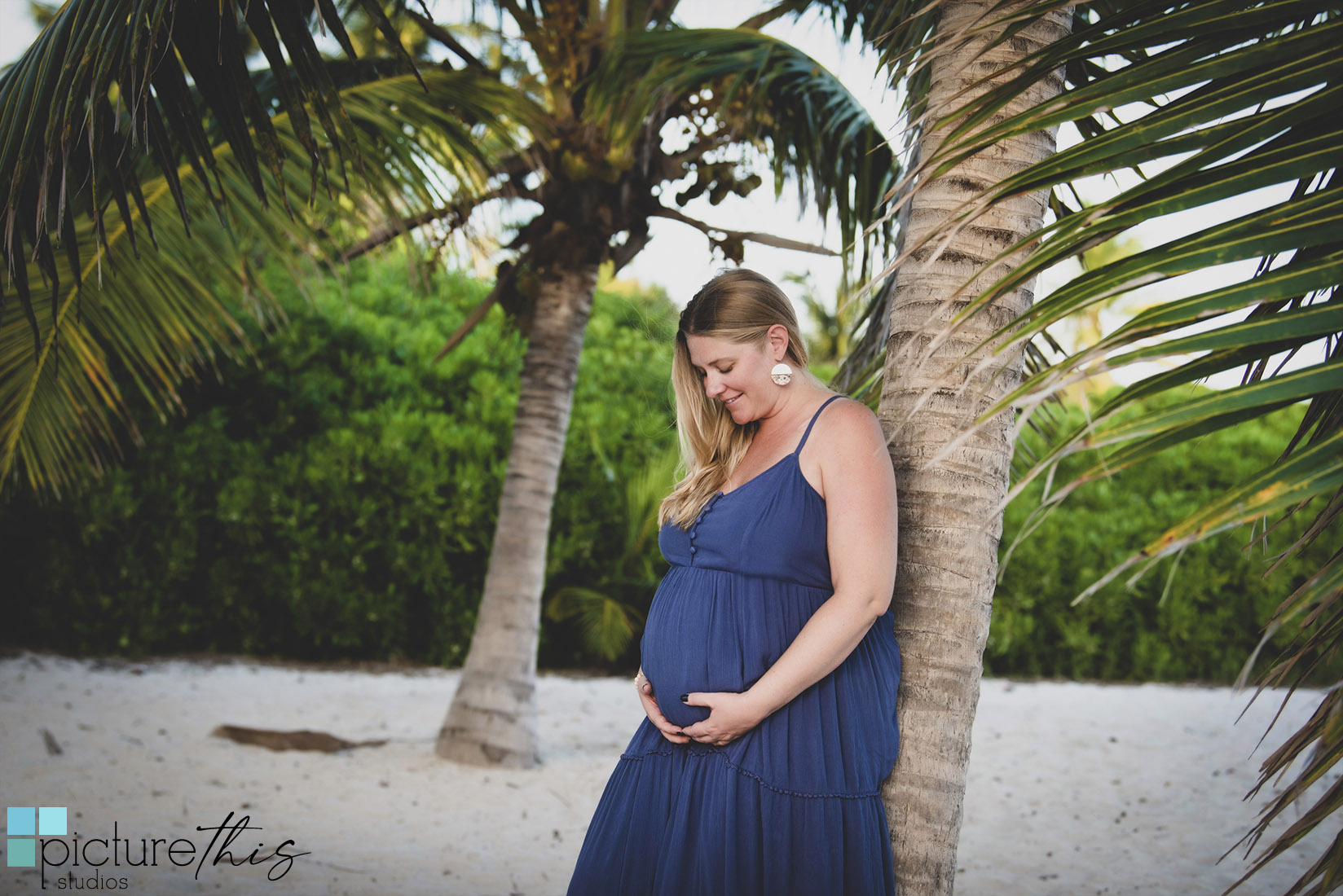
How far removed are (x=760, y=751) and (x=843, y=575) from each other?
0.40m

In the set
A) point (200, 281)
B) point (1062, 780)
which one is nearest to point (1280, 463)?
point (200, 281)

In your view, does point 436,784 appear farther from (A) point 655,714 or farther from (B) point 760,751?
(B) point 760,751

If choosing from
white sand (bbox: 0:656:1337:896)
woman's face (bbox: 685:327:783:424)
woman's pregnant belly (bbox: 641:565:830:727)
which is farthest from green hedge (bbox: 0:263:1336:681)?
woman's pregnant belly (bbox: 641:565:830:727)

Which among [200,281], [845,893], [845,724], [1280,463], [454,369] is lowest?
[845,893]

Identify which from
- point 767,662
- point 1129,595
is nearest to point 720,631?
point 767,662

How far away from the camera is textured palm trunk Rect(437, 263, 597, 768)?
17.5 feet

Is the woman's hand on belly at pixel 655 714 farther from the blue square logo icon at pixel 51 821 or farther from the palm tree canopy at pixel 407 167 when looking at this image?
the blue square logo icon at pixel 51 821

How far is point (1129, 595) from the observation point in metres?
8.76

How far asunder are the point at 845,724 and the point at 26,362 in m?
4.21

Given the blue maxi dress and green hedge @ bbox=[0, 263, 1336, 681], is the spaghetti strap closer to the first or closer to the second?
the blue maxi dress

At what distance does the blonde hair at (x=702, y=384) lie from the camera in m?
Answer: 2.05

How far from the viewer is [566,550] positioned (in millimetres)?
7738

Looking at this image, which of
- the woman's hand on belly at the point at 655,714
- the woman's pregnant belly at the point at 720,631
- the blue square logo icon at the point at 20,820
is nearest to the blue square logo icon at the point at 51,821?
the blue square logo icon at the point at 20,820

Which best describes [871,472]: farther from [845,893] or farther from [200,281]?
[200,281]
